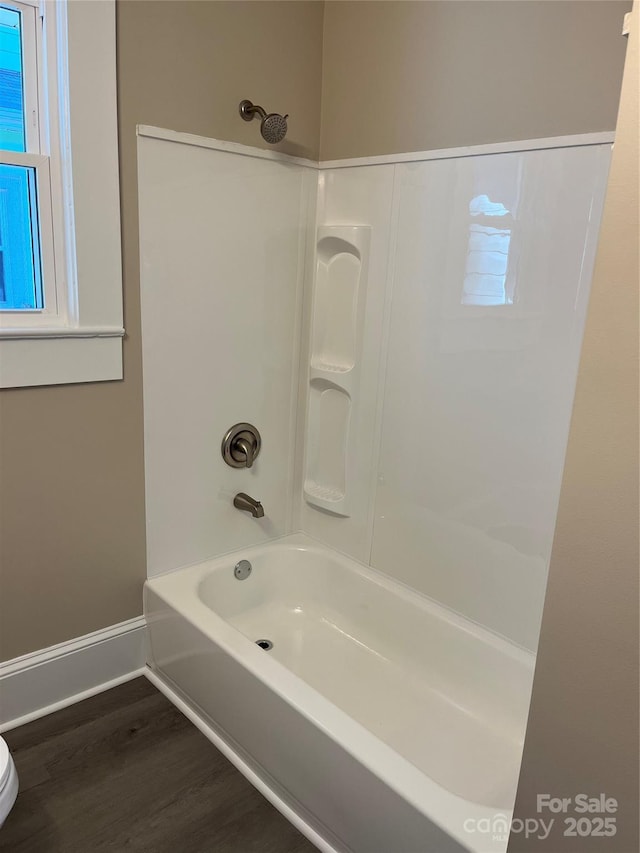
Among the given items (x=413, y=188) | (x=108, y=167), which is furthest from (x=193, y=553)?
(x=413, y=188)

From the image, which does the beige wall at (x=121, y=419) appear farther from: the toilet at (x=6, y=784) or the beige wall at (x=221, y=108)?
the toilet at (x=6, y=784)

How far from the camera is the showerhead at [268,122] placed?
6.45ft

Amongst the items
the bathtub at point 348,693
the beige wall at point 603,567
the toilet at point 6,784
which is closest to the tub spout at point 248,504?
the bathtub at point 348,693

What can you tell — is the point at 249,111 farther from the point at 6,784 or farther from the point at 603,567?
the point at 6,784

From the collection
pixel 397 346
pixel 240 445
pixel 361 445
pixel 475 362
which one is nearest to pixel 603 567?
pixel 475 362

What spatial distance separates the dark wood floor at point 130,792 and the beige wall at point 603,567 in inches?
38.3

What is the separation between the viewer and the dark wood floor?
1594 mm

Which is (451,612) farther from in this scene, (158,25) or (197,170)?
(158,25)

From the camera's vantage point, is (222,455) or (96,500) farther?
(222,455)

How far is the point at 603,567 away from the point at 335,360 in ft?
5.38

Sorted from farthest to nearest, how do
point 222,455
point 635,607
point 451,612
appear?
point 222,455, point 451,612, point 635,607

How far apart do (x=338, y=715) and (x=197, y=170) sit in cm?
163

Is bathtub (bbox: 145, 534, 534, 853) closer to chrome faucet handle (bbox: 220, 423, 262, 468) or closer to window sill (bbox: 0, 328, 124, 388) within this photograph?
chrome faucet handle (bbox: 220, 423, 262, 468)

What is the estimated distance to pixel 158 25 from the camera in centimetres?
182
